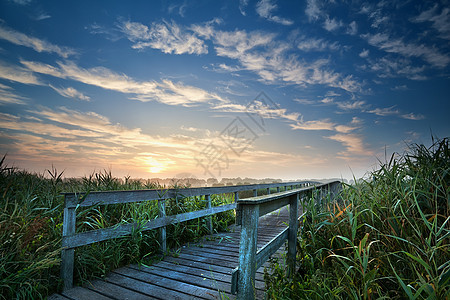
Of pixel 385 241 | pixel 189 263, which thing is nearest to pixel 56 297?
pixel 189 263

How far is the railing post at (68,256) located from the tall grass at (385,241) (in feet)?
7.72

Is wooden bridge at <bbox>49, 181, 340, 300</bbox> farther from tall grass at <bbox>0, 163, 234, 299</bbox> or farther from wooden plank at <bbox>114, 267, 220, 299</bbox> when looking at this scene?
tall grass at <bbox>0, 163, 234, 299</bbox>

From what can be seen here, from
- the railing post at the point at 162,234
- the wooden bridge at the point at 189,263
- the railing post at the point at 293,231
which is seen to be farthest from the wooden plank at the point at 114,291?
the railing post at the point at 293,231

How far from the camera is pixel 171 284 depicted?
3006 mm

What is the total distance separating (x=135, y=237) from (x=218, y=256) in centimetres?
136

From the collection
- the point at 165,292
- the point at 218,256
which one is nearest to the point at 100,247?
the point at 165,292

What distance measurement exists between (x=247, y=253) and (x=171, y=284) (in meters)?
1.55

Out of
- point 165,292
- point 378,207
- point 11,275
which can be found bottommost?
point 165,292

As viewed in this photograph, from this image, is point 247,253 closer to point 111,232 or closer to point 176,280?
point 176,280

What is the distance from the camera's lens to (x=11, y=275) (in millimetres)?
2469

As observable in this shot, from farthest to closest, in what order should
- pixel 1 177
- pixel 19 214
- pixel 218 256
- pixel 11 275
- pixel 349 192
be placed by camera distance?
pixel 1 177 → pixel 218 256 → pixel 349 192 → pixel 19 214 → pixel 11 275

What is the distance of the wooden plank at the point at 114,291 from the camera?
2713 millimetres

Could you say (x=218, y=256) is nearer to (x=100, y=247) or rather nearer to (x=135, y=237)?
(x=135, y=237)

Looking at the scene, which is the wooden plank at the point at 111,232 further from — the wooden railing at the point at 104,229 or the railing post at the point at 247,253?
the railing post at the point at 247,253
